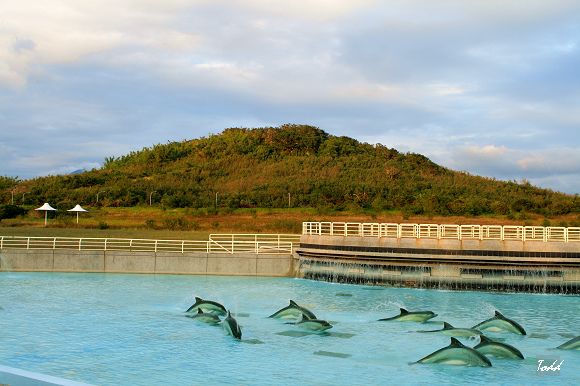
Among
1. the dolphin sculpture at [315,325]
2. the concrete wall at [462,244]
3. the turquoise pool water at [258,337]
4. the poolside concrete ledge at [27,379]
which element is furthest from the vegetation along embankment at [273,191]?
the poolside concrete ledge at [27,379]

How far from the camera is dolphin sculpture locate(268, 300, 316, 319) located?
45.1 feet

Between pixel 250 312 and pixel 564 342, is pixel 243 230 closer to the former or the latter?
pixel 250 312

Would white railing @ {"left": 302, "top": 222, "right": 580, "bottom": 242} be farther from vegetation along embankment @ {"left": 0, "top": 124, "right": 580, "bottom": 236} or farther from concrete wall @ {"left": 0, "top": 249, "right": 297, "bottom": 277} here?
vegetation along embankment @ {"left": 0, "top": 124, "right": 580, "bottom": 236}

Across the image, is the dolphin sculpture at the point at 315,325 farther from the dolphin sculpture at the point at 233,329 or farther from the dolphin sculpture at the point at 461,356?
the dolphin sculpture at the point at 461,356

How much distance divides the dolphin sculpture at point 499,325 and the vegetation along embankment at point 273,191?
37313 millimetres

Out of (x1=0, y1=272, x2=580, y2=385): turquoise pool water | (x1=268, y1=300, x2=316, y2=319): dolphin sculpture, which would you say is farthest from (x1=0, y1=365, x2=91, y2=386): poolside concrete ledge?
(x1=268, y1=300, x2=316, y2=319): dolphin sculpture

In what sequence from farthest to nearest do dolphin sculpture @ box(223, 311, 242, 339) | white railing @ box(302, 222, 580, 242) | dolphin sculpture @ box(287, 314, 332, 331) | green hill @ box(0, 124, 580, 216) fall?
green hill @ box(0, 124, 580, 216) → white railing @ box(302, 222, 580, 242) → dolphin sculpture @ box(287, 314, 332, 331) → dolphin sculpture @ box(223, 311, 242, 339)

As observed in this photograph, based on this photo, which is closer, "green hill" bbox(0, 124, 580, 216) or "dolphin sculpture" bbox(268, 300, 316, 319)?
"dolphin sculpture" bbox(268, 300, 316, 319)

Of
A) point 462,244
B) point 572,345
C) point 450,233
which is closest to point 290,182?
point 450,233

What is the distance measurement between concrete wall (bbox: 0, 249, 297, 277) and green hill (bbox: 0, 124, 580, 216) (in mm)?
33870

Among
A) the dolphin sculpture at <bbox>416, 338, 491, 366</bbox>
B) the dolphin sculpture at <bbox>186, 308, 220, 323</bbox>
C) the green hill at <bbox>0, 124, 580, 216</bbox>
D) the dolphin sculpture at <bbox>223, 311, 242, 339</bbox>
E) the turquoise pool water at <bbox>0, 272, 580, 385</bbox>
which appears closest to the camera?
the turquoise pool water at <bbox>0, 272, 580, 385</bbox>

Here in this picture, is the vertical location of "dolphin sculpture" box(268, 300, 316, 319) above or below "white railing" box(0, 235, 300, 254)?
below

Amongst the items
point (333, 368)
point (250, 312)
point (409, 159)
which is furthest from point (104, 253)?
point (409, 159)

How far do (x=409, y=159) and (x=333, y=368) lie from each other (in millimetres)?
94550
